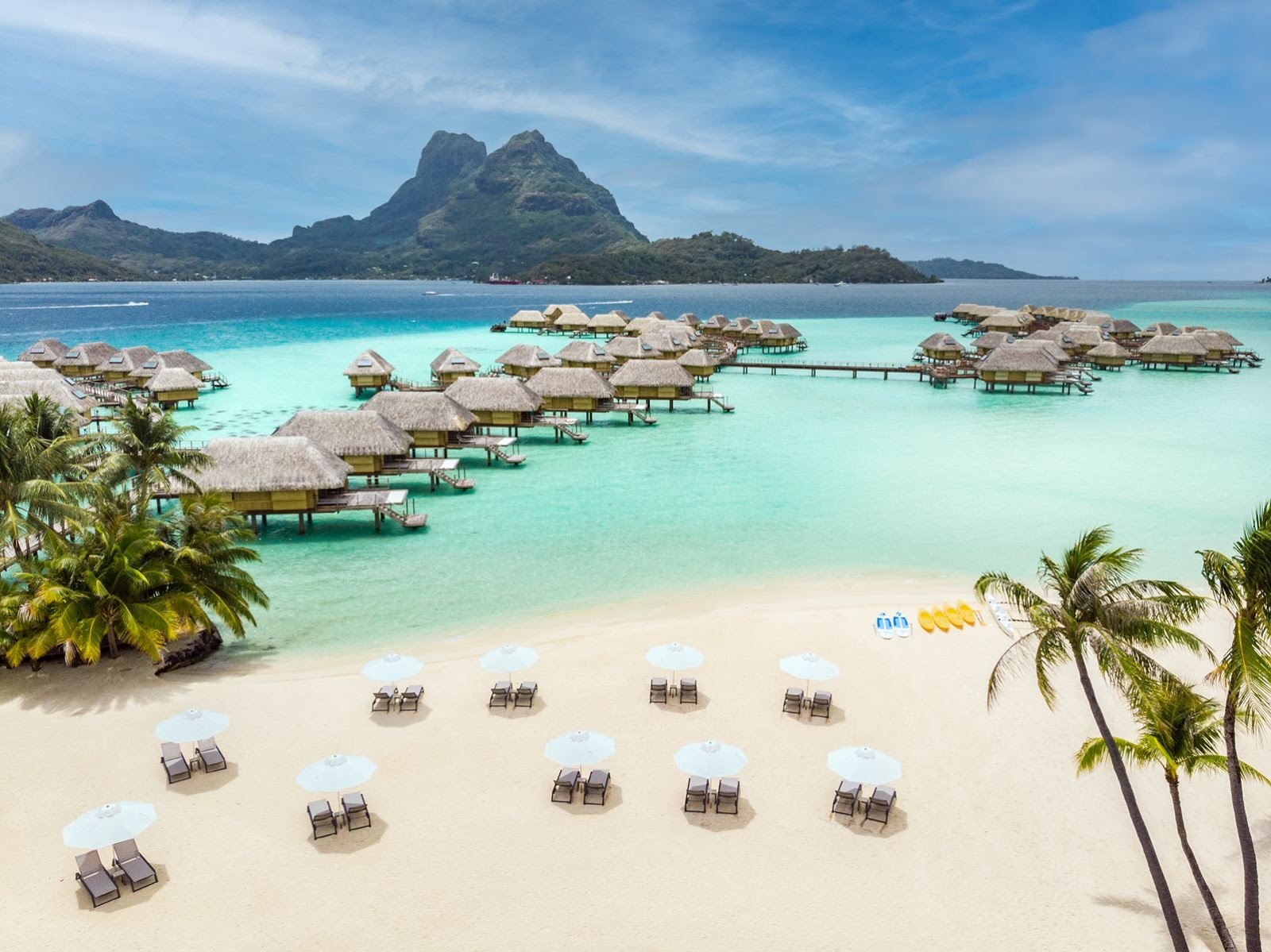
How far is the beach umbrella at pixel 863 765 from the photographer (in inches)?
454

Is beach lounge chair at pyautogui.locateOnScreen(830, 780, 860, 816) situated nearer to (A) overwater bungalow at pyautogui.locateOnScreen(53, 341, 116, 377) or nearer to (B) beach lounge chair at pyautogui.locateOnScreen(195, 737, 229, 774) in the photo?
(B) beach lounge chair at pyautogui.locateOnScreen(195, 737, 229, 774)

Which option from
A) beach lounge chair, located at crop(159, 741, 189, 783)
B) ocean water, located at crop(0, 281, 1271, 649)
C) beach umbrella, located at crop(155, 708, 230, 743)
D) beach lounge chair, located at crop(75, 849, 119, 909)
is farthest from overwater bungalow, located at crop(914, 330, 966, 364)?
beach lounge chair, located at crop(75, 849, 119, 909)

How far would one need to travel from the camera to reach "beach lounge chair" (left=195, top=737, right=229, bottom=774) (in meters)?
12.7

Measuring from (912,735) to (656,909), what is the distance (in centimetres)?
611

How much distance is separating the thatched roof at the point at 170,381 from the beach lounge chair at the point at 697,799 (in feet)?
145

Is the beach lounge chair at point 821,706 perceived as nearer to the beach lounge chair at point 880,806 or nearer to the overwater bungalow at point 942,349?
the beach lounge chair at point 880,806

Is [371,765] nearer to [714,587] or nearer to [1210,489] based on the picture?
[714,587]

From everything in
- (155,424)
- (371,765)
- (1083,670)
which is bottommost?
(371,765)

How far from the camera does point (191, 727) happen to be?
40.7 ft

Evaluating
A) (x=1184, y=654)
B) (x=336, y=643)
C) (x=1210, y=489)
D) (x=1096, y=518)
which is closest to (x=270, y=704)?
(x=336, y=643)

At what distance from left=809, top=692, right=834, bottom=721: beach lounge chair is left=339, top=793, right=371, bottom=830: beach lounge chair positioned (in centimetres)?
756

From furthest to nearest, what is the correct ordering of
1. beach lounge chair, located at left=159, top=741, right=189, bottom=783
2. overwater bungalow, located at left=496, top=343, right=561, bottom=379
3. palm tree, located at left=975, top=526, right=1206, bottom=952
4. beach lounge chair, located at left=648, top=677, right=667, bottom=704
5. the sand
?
overwater bungalow, located at left=496, top=343, right=561, bottom=379, beach lounge chair, located at left=648, top=677, right=667, bottom=704, beach lounge chair, located at left=159, top=741, right=189, bottom=783, the sand, palm tree, located at left=975, top=526, right=1206, bottom=952

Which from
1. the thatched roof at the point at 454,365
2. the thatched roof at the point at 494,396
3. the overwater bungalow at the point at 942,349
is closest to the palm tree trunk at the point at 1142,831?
the thatched roof at the point at 494,396

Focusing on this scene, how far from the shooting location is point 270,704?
48.5 feet
